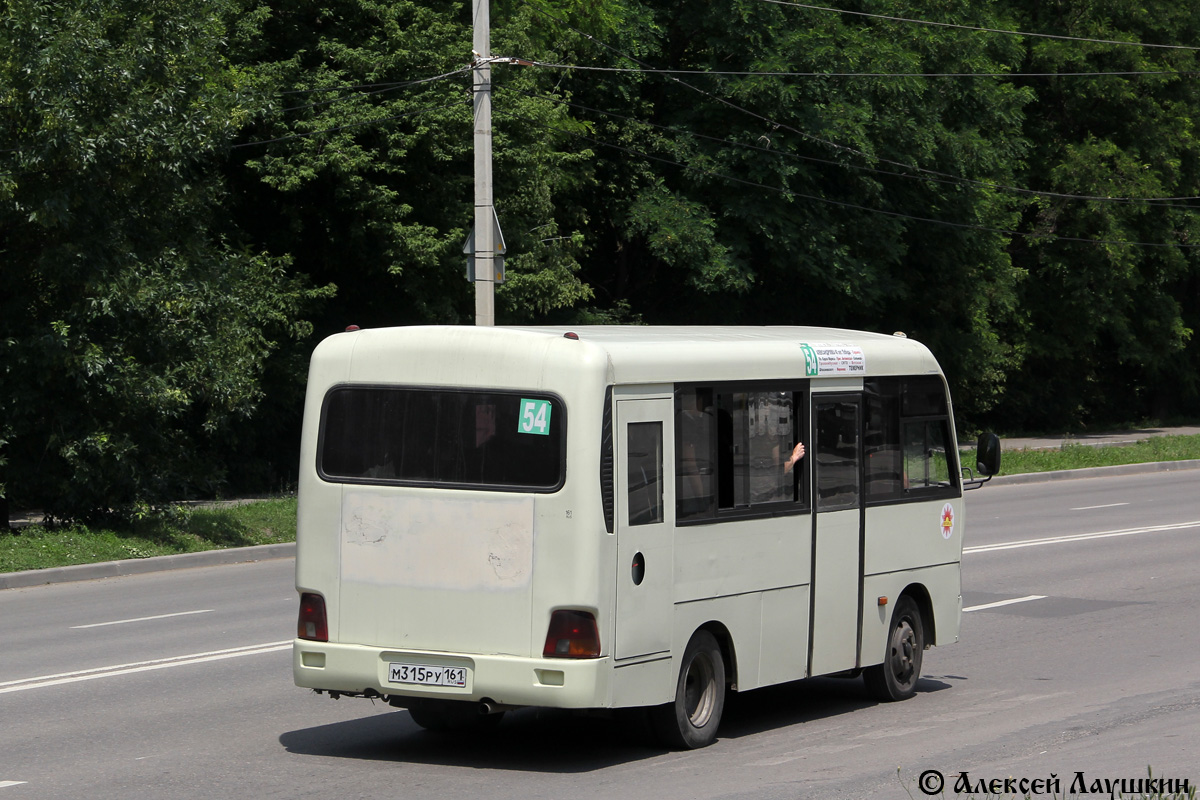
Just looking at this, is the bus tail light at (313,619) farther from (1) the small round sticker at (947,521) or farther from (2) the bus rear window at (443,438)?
(1) the small round sticker at (947,521)

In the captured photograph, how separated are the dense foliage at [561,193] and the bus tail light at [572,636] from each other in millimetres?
12391

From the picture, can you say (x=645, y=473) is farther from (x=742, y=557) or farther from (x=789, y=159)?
(x=789, y=159)

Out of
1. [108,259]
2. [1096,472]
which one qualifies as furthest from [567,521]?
[1096,472]

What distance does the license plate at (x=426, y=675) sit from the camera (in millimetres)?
8016

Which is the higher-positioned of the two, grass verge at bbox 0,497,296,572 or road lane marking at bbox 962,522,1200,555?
grass verge at bbox 0,497,296,572

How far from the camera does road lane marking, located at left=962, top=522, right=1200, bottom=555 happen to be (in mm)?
19422

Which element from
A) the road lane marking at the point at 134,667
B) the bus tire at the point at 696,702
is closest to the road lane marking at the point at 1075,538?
the road lane marking at the point at 134,667

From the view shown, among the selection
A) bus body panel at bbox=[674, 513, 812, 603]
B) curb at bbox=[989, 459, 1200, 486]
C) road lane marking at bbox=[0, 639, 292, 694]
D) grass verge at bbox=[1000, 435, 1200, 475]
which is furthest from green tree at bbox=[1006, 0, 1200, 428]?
bus body panel at bbox=[674, 513, 812, 603]

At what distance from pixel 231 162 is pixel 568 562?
23.6m

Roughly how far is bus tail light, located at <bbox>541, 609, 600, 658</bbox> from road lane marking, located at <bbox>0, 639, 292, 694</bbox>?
4.47 meters

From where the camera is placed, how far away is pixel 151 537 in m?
19.9

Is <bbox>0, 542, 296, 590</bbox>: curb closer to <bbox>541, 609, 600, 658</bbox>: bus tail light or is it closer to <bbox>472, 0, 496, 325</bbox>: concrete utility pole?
<bbox>472, 0, 496, 325</bbox>: concrete utility pole

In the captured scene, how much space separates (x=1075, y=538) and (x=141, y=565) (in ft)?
38.9

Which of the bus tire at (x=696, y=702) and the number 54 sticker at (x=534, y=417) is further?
the bus tire at (x=696, y=702)
